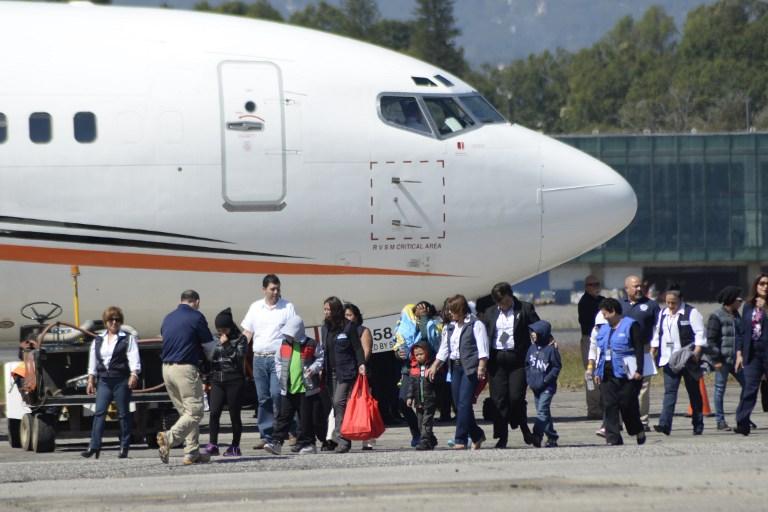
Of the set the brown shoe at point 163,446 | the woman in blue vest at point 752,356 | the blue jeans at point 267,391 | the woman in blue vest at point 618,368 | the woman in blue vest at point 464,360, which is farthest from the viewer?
the woman in blue vest at point 752,356

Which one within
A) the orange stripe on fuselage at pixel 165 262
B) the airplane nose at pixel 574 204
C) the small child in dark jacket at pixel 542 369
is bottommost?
the small child in dark jacket at pixel 542 369

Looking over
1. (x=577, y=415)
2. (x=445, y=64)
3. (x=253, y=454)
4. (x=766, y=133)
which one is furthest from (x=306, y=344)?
(x=445, y=64)

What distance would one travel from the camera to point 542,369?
15.3 m

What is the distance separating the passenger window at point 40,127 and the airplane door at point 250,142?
2.06m

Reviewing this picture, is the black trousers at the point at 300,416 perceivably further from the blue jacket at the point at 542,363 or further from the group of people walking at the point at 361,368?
the blue jacket at the point at 542,363

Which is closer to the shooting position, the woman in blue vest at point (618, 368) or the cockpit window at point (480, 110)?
the woman in blue vest at point (618, 368)

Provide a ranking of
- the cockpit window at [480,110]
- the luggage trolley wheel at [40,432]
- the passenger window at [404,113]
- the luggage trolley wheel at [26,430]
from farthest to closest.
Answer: the cockpit window at [480,110] → the passenger window at [404,113] → the luggage trolley wheel at [26,430] → the luggage trolley wheel at [40,432]

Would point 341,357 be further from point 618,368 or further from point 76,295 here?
point 76,295

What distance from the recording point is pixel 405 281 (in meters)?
18.0

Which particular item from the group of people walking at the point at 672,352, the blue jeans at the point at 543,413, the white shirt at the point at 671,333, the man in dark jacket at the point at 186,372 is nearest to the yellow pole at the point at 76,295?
the man in dark jacket at the point at 186,372

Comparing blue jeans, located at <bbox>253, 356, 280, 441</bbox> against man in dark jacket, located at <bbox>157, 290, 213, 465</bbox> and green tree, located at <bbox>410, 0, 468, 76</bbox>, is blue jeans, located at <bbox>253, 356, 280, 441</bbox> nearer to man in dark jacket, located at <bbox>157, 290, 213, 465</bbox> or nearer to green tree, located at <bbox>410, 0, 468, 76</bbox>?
man in dark jacket, located at <bbox>157, 290, 213, 465</bbox>

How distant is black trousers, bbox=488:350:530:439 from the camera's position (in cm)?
1523

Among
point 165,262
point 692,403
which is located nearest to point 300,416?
point 165,262

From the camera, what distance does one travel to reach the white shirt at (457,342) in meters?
15.2
